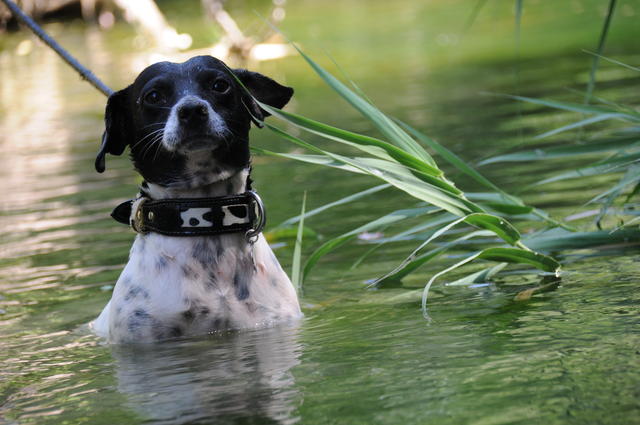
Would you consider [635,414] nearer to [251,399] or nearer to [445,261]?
[251,399]

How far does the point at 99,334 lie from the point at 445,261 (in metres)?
1.64

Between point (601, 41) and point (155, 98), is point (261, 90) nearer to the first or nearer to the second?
point (155, 98)

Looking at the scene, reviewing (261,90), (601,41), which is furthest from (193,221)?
(601,41)

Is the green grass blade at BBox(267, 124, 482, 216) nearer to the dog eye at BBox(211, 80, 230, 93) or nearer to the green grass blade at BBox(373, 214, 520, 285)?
the green grass blade at BBox(373, 214, 520, 285)

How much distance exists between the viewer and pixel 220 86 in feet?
14.6

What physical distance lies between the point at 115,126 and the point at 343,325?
1157 mm

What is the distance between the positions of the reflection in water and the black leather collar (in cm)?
39

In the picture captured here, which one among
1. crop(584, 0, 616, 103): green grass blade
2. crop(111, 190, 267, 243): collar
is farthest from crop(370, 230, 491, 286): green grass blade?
crop(584, 0, 616, 103): green grass blade

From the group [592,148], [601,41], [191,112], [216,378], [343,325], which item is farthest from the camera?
[592,148]

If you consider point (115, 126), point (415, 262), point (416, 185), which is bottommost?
point (415, 262)

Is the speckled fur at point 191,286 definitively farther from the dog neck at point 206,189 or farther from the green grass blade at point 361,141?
the green grass blade at point 361,141

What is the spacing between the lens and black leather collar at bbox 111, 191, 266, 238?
A: 4281 millimetres

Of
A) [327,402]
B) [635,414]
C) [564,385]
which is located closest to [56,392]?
[327,402]

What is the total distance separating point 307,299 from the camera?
16.7ft
